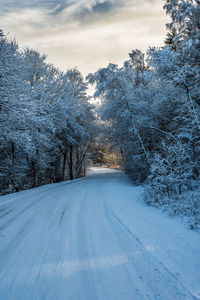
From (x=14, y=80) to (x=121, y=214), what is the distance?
9.18 metres

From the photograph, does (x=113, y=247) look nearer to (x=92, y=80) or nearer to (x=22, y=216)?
(x=22, y=216)

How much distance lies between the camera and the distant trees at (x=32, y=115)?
30.9 feet

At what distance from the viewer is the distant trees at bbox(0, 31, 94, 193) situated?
9430 millimetres

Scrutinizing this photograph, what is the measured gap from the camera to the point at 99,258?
2951 mm

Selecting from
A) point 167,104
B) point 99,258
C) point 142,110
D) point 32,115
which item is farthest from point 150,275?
point 142,110

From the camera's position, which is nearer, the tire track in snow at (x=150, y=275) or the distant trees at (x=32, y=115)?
the tire track in snow at (x=150, y=275)

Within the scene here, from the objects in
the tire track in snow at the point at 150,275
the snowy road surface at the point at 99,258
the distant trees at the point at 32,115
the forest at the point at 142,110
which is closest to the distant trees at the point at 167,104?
the forest at the point at 142,110

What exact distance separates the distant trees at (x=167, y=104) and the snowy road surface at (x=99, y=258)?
2522 mm

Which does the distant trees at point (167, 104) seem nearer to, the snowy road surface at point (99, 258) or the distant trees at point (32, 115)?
the snowy road surface at point (99, 258)

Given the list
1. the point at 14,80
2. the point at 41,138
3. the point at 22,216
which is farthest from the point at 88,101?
the point at 22,216

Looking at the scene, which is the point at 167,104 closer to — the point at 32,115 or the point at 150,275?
the point at 32,115

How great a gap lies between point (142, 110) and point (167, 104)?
6.68 feet

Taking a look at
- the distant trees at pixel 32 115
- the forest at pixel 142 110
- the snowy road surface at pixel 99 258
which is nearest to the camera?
the snowy road surface at pixel 99 258

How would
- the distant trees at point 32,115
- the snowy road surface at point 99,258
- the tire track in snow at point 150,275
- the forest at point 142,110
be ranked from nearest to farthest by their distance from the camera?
1. the tire track in snow at point 150,275
2. the snowy road surface at point 99,258
3. the forest at point 142,110
4. the distant trees at point 32,115
